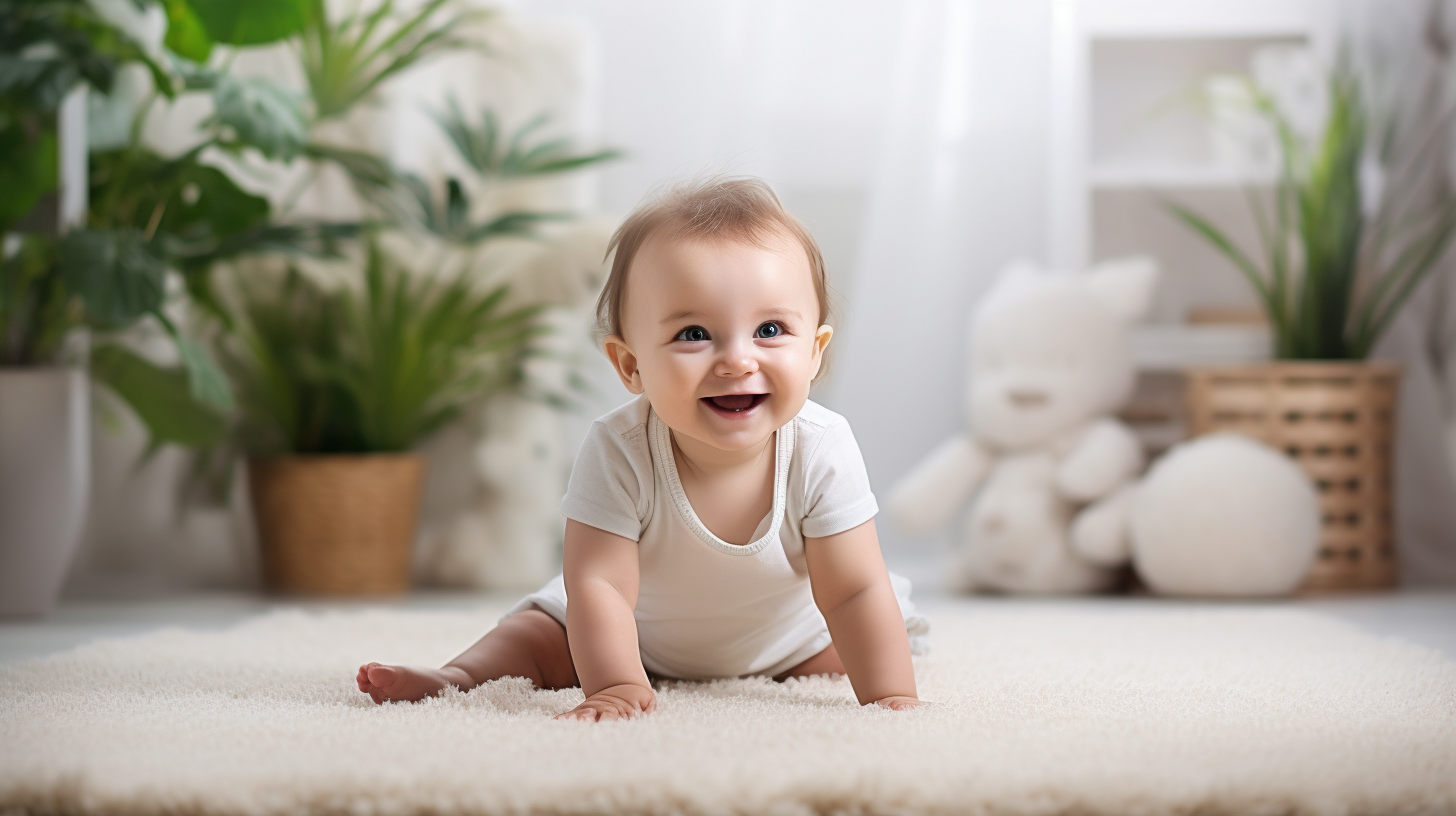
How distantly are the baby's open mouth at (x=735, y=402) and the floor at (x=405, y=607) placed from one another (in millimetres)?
→ 808

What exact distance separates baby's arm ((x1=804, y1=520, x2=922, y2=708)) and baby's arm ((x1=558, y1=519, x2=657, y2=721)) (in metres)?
0.15

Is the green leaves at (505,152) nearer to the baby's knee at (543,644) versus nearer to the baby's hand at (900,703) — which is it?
the baby's knee at (543,644)

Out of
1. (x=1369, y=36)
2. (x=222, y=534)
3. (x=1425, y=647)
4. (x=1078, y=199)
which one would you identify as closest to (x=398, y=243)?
(x=222, y=534)

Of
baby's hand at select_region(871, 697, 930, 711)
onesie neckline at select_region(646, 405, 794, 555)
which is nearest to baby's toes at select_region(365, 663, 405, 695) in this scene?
onesie neckline at select_region(646, 405, 794, 555)

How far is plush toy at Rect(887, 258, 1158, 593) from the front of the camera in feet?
6.48

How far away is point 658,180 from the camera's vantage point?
1.90 m

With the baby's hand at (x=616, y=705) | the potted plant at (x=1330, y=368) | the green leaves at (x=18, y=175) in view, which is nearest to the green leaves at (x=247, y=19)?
the green leaves at (x=18, y=175)

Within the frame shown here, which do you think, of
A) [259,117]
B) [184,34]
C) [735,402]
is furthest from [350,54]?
[735,402]

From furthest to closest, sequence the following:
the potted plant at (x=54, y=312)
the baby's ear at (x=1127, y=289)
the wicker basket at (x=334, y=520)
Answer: the baby's ear at (x=1127, y=289)
the wicker basket at (x=334, y=520)
the potted plant at (x=54, y=312)

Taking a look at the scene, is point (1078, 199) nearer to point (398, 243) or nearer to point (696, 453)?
point (398, 243)

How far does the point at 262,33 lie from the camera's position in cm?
172

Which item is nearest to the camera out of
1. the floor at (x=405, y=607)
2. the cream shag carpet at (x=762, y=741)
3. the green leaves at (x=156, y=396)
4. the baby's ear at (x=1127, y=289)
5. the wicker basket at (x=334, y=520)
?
the cream shag carpet at (x=762, y=741)

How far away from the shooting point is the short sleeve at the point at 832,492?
94cm

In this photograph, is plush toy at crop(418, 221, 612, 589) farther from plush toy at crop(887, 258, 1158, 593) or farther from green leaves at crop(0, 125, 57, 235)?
green leaves at crop(0, 125, 57, 235)
